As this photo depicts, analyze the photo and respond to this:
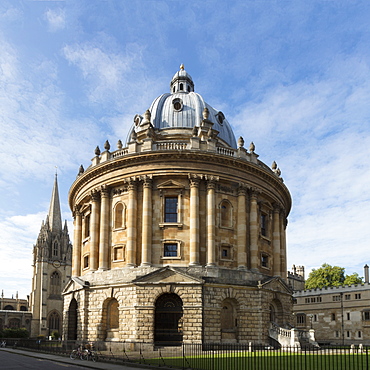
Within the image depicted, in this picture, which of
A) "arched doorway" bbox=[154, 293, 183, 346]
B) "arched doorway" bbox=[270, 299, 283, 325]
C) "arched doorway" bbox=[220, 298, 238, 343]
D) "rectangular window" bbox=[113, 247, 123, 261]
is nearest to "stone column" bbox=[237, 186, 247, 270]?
"arched doorway" bbox=[220, 298, 238, 343]

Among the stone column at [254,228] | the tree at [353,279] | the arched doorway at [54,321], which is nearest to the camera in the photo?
the stone column at [254,228]

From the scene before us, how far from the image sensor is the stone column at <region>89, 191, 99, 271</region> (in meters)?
46.4

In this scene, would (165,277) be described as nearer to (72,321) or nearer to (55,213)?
(72,321)

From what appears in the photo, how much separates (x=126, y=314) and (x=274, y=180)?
20.3 meters

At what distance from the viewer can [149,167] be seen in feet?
145

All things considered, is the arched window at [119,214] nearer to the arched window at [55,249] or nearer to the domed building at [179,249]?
the domed building at [179,249]

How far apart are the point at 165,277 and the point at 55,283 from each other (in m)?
108

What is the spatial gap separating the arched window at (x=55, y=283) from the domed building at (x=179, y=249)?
309 ft

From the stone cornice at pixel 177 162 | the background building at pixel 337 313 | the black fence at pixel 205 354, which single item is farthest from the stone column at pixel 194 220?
the background building at pixel 337 313

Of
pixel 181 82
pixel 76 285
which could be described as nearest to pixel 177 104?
pixel 181 82

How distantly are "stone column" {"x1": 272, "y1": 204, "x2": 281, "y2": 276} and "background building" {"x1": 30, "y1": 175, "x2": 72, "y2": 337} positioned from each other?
318ft

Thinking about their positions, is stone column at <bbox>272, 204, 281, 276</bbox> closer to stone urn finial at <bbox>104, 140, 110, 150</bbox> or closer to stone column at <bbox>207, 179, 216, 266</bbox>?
stone column at <bbox>207, 179, 216, 266</bbox>

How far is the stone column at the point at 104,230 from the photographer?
147 ft

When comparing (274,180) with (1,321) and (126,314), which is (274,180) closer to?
(126,314)
